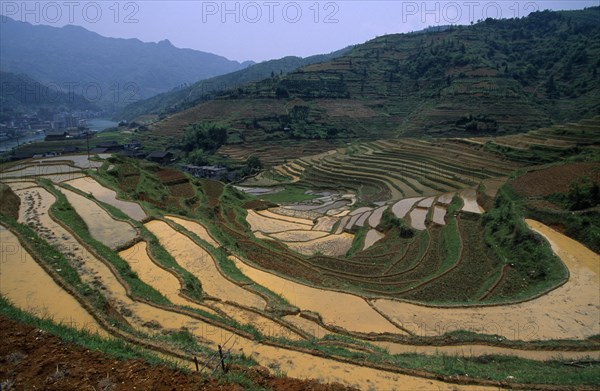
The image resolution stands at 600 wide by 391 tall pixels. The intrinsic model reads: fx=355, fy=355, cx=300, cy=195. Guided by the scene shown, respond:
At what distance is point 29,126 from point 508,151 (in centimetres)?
14590

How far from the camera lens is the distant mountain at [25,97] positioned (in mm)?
133250

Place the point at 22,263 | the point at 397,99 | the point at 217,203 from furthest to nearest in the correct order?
the point at 397,99 < the point at 217,203 < the point at 22,263

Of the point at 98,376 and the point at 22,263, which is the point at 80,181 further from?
the point at 98,376

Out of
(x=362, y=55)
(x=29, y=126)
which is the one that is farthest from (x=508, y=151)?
(x=29, y=126)

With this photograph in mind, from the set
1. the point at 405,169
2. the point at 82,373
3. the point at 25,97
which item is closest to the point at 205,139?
the point at 405,169

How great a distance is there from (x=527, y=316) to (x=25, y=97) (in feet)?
602

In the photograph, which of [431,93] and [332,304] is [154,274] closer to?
[332,304]

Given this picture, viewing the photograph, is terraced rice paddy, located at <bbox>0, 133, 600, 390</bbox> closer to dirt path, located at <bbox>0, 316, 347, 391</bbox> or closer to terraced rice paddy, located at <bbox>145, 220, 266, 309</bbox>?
terraced rice paddy, located at <bbox>145, 220, 266, 309</bbox>

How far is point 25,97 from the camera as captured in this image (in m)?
144

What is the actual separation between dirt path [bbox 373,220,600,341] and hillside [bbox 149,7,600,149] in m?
53.9

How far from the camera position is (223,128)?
71062mm

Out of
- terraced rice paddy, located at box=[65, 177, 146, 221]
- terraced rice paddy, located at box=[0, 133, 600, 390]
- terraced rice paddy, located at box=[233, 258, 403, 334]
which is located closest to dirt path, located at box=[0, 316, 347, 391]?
terraced rice paddy, located at box=[0, 133, 600, 390]

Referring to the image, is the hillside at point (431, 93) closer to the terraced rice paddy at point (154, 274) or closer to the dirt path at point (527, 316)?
the dirt path at point (527, 316)

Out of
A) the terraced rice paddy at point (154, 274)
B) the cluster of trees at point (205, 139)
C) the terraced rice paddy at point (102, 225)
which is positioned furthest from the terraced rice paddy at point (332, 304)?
the cluster of trees at point (205, 139)
